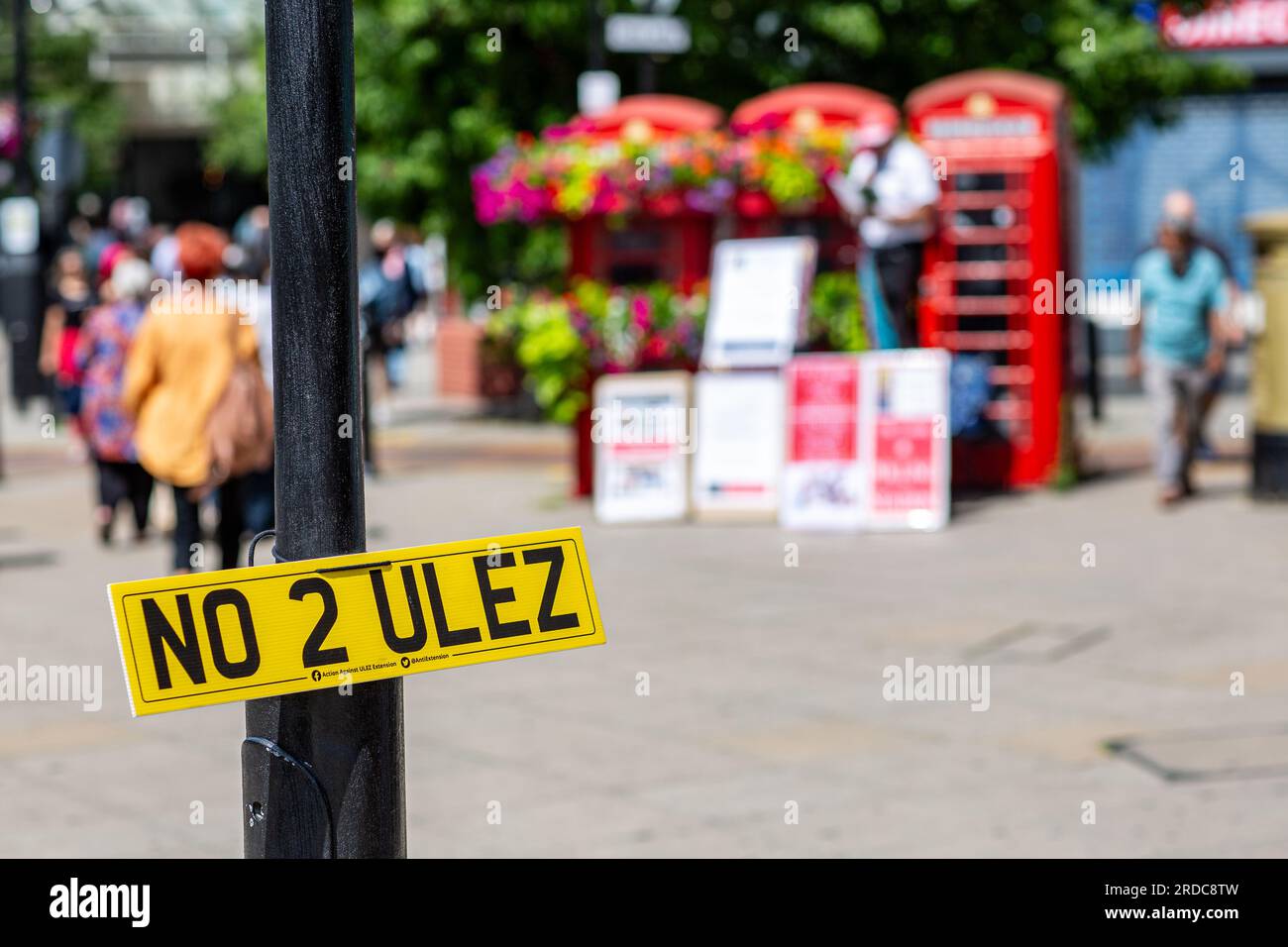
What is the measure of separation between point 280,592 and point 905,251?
10.7 m

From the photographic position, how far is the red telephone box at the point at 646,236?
13.9 meters

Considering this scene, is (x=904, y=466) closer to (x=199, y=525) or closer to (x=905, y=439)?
(x=905, y=439)

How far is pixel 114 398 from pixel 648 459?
10.4 feet

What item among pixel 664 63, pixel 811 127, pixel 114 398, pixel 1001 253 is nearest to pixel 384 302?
pixel 664 63

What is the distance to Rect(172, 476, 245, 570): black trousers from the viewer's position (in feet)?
32.4

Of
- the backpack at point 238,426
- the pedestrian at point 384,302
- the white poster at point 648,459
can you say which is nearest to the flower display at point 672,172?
the white poster at point 648,459

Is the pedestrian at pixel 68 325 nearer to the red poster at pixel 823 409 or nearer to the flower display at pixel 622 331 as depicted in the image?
the flower display at pixel 622 331

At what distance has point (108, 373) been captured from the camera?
1183 cm

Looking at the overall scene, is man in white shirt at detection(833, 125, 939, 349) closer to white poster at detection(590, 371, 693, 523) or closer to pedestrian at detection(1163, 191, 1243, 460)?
white poster at detection(590, 371, 693, 523)

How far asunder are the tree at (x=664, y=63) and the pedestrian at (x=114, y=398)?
21.1ft

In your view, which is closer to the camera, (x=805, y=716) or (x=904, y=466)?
(x=805, y=716)

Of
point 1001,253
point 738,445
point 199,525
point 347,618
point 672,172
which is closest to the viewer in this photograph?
point 347,618

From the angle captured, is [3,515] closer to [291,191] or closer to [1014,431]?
[1014,431]

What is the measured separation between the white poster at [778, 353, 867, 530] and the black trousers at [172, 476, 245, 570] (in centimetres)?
369
